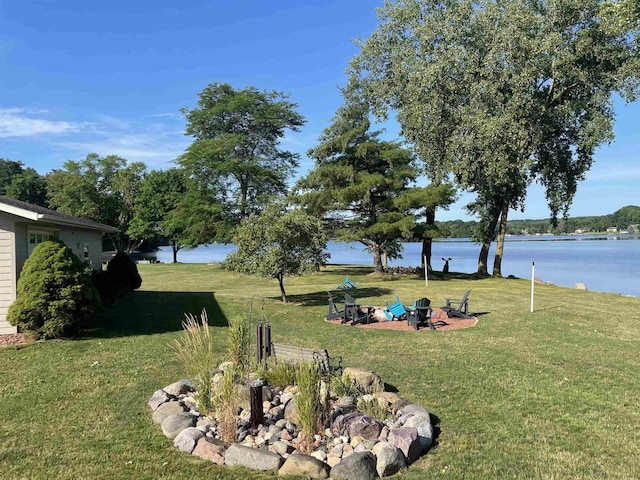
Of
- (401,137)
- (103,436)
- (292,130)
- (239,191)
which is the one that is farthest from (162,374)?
(292,130)

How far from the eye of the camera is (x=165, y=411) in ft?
17.3

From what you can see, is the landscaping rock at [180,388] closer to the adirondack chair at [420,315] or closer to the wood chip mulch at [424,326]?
the wood chip mulch at [424,326]

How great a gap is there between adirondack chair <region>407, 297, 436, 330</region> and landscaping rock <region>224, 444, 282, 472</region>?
7.25 m

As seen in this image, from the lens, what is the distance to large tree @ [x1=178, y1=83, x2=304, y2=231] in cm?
3316

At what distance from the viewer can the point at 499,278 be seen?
2448 cm

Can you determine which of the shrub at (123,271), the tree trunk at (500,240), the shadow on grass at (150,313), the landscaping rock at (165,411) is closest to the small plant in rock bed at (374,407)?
the landscaping rock at (165,411)

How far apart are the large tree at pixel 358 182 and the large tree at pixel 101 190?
26.0 meters

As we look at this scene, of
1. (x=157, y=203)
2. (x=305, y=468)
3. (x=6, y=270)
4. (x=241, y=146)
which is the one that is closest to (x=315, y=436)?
(x=305, y=468)

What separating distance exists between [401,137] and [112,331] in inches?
866

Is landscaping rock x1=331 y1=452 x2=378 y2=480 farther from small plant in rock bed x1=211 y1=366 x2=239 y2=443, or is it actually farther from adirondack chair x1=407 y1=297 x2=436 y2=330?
adirondack chair x1=407 y1=297 x2=436 y2=330

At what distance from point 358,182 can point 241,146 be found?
13.4m

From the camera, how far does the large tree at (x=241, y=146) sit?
33156 mm

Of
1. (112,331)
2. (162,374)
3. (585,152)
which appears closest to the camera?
(162,374)

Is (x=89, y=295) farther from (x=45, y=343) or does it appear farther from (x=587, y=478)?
(x=587, y=478)
